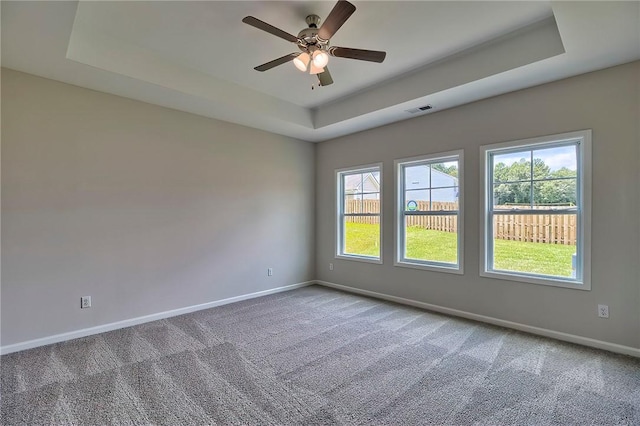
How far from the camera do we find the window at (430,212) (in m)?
3.98

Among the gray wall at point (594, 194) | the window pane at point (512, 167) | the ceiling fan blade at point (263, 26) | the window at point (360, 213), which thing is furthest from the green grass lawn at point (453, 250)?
the ceiling fan blade at point (263, 26)

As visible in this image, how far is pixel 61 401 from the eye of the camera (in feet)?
6.93

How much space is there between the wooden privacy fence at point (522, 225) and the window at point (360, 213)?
718mm

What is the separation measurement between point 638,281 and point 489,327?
54.2 inches

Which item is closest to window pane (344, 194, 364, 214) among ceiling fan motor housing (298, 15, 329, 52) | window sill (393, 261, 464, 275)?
window sill (393, 261, 464, 275)

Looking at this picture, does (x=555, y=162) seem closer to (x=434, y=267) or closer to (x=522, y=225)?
(x=522, y=225)

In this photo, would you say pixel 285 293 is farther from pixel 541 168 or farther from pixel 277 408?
pixel 541 168

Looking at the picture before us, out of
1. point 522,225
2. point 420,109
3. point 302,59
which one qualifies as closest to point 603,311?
point 522,225

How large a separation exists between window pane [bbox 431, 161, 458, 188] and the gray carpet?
71.2 inches

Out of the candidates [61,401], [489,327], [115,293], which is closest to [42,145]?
[115,293]

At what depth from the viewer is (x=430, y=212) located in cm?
425

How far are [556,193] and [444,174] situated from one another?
126cm

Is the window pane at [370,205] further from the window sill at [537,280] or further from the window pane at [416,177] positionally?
the window sill at [537,280]

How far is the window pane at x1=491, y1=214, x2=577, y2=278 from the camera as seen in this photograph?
3.15 m
